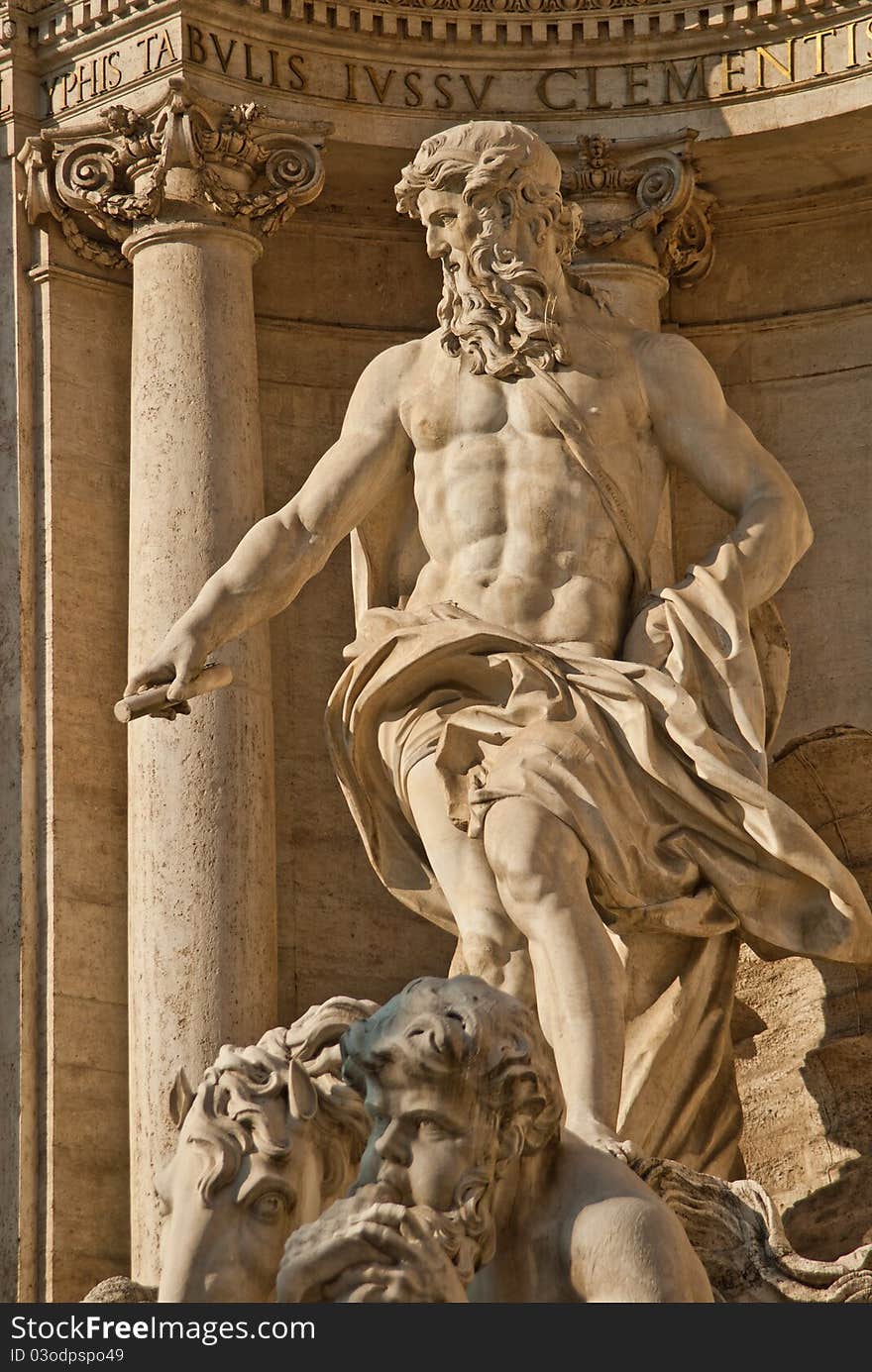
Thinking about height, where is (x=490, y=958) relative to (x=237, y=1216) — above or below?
above

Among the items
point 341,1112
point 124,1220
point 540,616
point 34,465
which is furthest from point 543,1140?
point 34,465

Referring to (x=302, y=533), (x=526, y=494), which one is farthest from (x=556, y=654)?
(x=302, y=533)

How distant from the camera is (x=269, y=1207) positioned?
21.9ft

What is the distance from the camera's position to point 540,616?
9.69m

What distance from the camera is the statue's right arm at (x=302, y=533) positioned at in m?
9.54

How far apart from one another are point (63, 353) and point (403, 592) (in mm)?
2128

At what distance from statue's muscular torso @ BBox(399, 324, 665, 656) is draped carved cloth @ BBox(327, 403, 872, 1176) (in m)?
0.17

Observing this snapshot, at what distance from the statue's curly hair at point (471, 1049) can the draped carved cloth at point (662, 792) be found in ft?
9.16

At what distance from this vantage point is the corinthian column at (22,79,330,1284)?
10750 millimetres

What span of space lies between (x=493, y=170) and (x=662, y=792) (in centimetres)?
183

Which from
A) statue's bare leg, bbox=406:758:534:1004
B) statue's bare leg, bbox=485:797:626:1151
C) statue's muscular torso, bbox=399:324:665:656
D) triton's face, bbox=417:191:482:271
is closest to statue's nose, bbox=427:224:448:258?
triton's face, bbox=417:191:482:271

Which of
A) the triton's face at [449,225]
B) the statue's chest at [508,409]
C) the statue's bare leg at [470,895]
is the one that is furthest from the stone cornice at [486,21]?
the statue's bare leg at [470,895]

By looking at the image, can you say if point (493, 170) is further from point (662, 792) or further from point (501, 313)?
point (662, 792)

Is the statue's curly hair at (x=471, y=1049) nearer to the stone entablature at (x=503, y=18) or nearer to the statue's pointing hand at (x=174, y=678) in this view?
the statue's pointing hand at (x=174, y=678)
